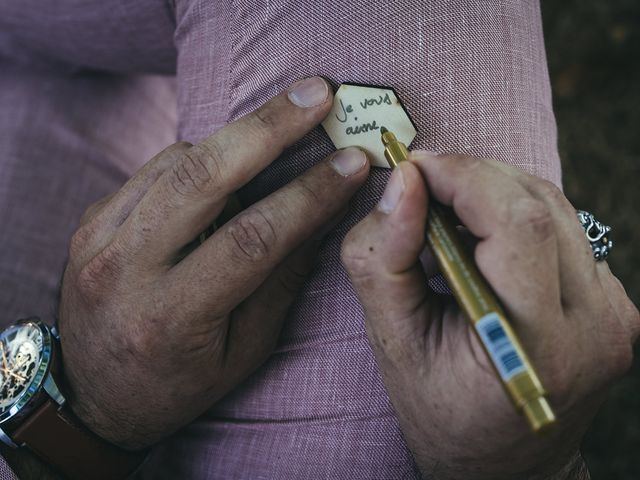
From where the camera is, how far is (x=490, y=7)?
543 mm

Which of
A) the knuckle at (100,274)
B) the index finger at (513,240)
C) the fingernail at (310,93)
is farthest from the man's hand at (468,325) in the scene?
the knuckle at (100,274)

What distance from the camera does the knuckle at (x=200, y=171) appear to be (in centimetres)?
52

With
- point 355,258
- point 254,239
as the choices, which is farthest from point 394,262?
point 254,239

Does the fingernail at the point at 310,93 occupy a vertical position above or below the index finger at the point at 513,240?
above

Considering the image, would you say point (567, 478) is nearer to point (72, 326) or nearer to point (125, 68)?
point (72, 326)

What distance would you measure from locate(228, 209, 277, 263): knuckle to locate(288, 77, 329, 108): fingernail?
0.35ft

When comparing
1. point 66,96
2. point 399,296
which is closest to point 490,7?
point 399,296

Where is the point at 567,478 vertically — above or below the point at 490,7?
below

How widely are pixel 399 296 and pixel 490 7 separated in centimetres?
30

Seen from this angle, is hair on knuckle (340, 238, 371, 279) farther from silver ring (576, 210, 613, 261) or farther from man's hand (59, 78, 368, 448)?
silver ring (576, 210, 613, 261)

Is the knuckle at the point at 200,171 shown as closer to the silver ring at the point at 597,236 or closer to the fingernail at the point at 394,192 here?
the fingernail at the point at 394,192

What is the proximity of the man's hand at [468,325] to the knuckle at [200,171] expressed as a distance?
14 cm

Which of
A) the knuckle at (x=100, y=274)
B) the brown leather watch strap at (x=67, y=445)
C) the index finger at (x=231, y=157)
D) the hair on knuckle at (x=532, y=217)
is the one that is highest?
the index finger at (x=231, y=157)

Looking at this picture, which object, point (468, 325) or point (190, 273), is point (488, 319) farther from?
point (190, 273)
